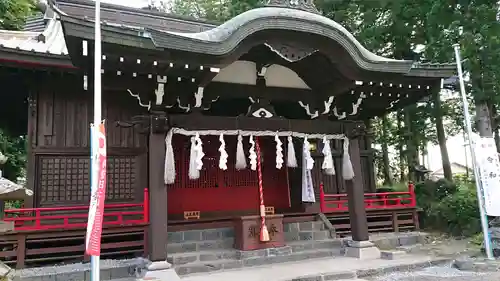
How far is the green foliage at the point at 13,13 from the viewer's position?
11741 millimetres

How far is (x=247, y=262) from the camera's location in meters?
6.98

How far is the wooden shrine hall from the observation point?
240 inches

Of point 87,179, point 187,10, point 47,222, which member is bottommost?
point 47,222

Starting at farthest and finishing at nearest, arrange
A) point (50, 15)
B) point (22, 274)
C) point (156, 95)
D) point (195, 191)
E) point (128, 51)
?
point (50, 15)
point (195, 191)
point (156, 95)
point (22, 274)
point (128, 51)

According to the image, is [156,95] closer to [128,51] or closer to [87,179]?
[128,51]

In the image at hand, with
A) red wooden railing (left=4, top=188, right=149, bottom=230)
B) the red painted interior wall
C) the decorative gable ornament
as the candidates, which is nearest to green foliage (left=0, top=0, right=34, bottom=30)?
red wooden railing (left=4, top=188, right=149, bottom=230)

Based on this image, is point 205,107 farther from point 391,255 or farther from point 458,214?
point 458,214

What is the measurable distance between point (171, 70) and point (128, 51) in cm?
75

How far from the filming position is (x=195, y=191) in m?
9.55

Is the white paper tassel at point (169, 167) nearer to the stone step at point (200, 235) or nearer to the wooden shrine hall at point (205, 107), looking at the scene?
the wooden shrine hall at point (205, 107)

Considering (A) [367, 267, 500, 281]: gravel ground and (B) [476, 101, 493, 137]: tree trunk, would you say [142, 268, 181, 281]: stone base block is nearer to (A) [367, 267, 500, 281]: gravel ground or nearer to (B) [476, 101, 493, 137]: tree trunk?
(A) [367, 267, 500, 281]: gravel ground

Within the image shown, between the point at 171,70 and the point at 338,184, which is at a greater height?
the point at 171,70

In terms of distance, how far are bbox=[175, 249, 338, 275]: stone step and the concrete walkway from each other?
0.16 meters

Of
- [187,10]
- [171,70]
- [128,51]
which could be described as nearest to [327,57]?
[171,70]
